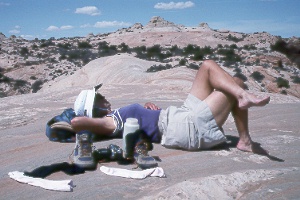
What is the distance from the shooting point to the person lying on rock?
3949mm

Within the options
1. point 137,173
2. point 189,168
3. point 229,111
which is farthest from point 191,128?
point 137,173

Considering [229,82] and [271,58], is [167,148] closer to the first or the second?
[229,82]

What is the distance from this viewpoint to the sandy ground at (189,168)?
3.09 metres

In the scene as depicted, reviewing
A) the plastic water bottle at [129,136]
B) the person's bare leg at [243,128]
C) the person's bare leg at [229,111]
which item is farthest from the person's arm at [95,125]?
the person's bare leg at [243,128]

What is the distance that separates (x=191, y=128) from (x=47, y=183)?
156cm

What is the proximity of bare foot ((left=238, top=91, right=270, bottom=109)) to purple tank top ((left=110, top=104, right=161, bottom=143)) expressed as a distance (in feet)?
3.26

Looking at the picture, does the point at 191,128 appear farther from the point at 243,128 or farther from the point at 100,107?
the point at 100,107

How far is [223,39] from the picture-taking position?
156 ft

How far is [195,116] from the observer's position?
401 cm

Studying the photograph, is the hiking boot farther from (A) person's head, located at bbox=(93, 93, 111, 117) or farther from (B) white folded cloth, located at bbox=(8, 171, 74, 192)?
(A) person's head, located at bbox=(93, 93, 111, 117)

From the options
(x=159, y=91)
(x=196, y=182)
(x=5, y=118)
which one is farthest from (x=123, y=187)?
(x=159, y=91)

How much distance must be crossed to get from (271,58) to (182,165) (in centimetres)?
1959

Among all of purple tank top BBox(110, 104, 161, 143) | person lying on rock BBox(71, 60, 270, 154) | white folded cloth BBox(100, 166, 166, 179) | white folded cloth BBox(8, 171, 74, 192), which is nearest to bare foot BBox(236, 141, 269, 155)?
person lying on rock BBox(71, 60, 270, 154)

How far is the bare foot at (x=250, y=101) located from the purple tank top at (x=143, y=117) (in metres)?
0.99
